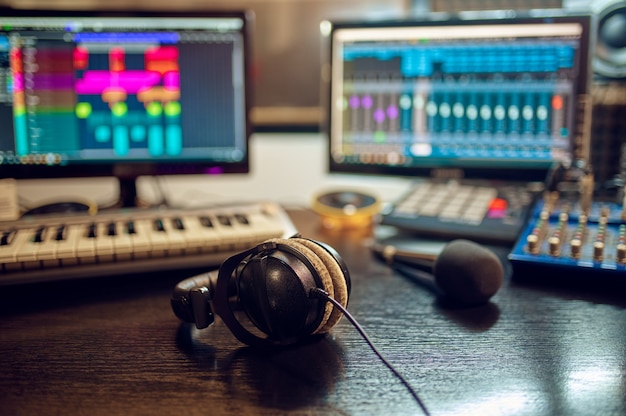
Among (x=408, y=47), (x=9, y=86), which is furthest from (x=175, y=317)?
(x=408, y=47)

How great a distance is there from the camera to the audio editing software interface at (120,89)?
113cm

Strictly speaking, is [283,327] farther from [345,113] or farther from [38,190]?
[38,190]

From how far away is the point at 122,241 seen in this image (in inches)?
38.0

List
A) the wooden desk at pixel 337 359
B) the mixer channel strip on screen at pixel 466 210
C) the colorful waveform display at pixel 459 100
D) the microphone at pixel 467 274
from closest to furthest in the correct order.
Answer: the wooden desk at pixel 337 359 → the microphone at pixel 467 274 → the mixer channel strip on screen at pixel 466 210 → the colorful waveform display at pixel 459 100

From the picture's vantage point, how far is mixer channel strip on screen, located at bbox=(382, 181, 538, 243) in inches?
43.3

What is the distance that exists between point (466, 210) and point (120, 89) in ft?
2.16

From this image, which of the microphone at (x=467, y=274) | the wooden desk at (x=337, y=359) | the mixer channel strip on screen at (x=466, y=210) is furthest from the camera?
the mixer channel strip on screen at (x=466, y=210)

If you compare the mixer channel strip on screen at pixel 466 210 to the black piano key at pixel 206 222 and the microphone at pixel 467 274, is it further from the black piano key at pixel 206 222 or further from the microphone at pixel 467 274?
the black piano key at pixel 206 222

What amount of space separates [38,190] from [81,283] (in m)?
0.59

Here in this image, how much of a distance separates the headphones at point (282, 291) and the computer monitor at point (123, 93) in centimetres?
49

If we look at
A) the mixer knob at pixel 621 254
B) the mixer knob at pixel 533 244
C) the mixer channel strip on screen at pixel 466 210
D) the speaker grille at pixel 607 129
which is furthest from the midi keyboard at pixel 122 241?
the speaker grille at pixel 607 129

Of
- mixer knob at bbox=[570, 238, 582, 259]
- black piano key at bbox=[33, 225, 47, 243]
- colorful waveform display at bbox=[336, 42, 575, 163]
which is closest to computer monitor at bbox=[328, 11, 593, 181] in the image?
colorful waveform display at bbox=[336, 42, 575, 163]

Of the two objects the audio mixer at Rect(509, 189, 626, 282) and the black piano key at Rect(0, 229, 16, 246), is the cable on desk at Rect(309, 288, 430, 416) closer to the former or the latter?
the audio mixer at Rect(509, 189, 626, 282)

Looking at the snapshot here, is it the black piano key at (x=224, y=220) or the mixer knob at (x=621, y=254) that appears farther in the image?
the black piano key at (x=224, y=220)
